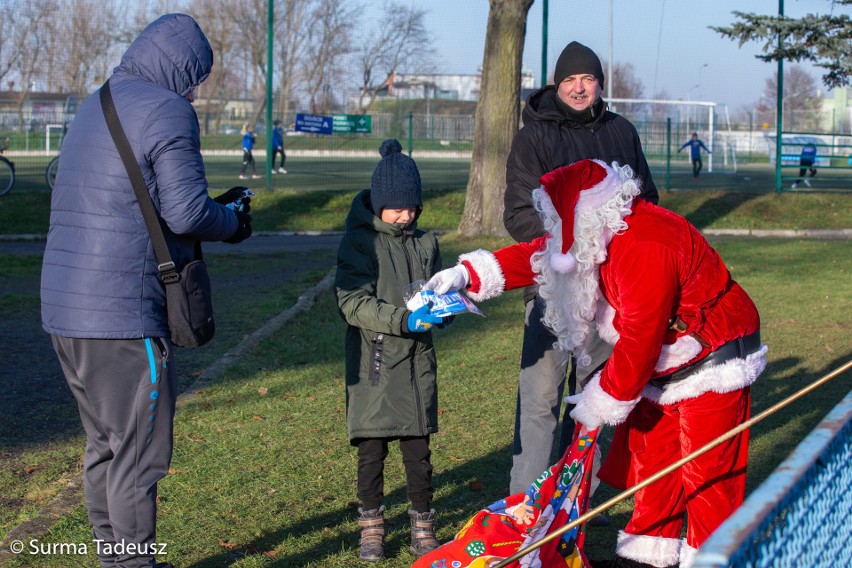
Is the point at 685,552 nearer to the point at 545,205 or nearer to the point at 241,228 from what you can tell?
→ the point at 545,205

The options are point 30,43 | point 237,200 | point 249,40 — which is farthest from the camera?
point 249,40

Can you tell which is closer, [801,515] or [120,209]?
[801,515]

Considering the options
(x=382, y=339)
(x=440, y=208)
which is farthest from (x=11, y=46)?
(x=382, y=339)

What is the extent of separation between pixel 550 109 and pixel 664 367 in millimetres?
1439

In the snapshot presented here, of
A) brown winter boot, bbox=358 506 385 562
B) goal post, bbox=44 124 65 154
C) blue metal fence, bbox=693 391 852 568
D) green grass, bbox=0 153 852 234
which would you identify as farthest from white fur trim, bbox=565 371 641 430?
goal post, bbox=44 124 65 154

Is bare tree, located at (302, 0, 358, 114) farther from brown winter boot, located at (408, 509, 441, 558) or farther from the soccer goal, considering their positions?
brown winter boot, located at (408, 509, 441, 558)

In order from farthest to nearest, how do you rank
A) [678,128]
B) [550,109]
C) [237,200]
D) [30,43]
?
1. [678,128]
2. [30,43]
3. [550,109]
4. [237,200]

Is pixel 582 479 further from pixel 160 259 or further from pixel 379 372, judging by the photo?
pixel 160 259

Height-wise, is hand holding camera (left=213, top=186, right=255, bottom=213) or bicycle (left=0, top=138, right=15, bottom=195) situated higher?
bicycle (left=0, top=138, right=15, bottom=195)

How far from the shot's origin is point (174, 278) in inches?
128

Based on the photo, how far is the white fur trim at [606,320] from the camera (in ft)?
11.1

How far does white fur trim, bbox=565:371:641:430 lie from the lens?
3.22 metres

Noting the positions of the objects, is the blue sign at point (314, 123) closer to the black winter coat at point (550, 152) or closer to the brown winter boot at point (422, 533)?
the black winter coat at point (550, 152)

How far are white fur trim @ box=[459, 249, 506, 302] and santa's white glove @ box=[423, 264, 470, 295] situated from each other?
0.06 m
